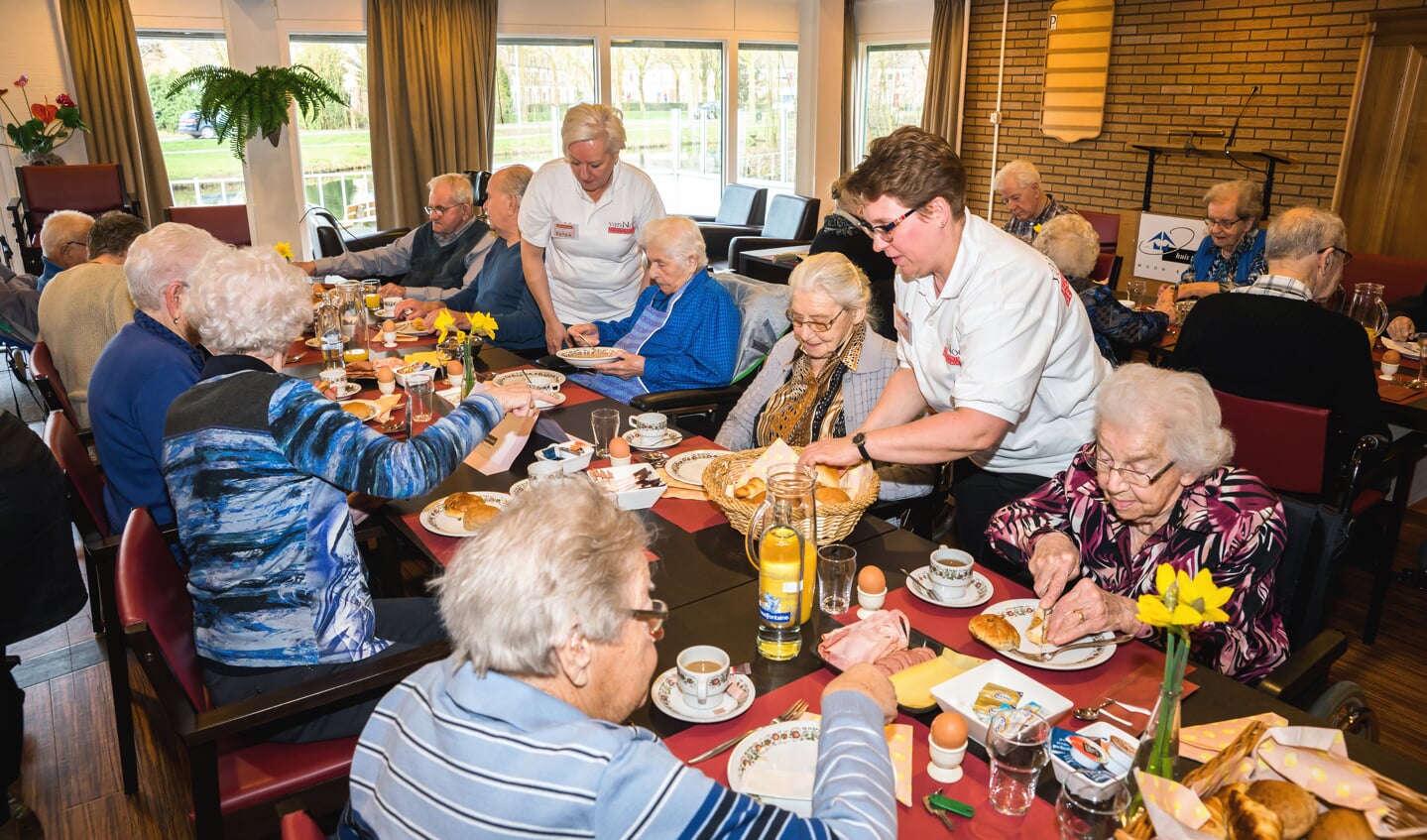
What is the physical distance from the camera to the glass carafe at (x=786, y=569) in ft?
5.53

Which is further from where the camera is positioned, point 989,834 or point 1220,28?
point 1220,28

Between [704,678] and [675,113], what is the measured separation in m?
9.98

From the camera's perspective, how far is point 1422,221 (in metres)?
6.39

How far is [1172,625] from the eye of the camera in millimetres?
1268

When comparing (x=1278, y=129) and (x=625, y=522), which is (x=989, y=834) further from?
(x=1278, y=129)

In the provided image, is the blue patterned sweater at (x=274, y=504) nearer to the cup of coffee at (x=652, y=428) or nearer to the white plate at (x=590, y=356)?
the cup of coffee at (x=652, y=428)

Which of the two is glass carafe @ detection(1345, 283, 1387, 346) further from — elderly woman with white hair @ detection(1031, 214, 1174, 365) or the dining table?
the dining table

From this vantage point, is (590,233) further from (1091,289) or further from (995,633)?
(995,633)

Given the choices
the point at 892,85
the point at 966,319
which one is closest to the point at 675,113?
the point at 892,85

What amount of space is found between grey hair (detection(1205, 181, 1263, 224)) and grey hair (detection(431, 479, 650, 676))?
4.71 metres

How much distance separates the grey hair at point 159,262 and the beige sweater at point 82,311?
1.33 metres

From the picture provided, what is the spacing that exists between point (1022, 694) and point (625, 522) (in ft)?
2.51

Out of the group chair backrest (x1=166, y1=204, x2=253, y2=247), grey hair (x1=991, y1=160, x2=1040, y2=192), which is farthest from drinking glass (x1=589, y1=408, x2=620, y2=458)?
chair backrest (x1=166, y1=204, x2=253, y2=247)

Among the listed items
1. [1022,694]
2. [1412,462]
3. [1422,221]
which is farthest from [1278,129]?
[1022,694]
